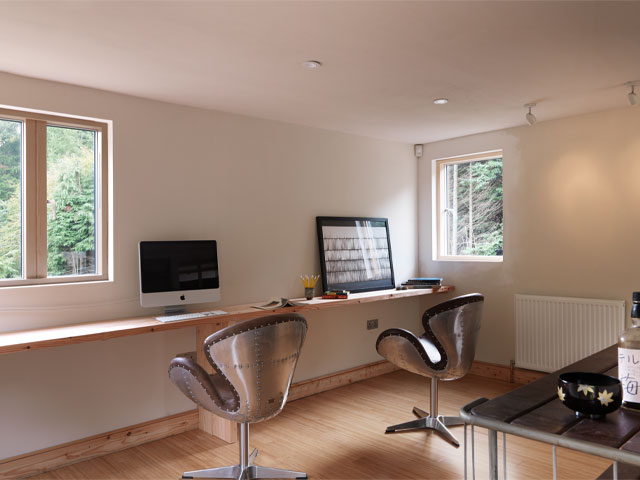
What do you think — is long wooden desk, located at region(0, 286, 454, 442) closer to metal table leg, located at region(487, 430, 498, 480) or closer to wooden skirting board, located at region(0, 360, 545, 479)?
wooden skirting board, located at region(0, 360, 545, 479)

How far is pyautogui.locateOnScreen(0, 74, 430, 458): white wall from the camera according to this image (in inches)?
120

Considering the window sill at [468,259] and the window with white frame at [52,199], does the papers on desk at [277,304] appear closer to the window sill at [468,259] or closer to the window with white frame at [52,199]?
the window with white frame at [52,199]

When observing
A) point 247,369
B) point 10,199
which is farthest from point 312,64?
point 10,199

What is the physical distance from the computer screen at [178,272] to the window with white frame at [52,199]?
13.4 inches

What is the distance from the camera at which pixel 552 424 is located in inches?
49.9

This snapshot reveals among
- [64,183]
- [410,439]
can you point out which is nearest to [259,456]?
[410,439]

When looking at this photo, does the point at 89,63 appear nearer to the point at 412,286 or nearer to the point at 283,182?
the point at 283,182

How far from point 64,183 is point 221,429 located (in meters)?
1.93

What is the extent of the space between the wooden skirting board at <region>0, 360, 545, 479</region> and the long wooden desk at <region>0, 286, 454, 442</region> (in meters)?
0.21

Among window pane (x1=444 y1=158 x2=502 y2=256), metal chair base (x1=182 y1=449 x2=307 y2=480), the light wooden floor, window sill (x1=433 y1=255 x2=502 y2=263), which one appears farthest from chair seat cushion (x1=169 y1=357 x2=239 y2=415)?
window pane (x1=444 y1=158 x2=502 y2=256)

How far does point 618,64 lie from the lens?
9.76 feet

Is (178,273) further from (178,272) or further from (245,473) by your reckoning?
(245,473)

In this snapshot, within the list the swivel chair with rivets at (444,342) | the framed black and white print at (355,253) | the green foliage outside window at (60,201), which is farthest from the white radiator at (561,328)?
the green foliage outside window at (60,201)

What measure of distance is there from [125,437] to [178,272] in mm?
1136
